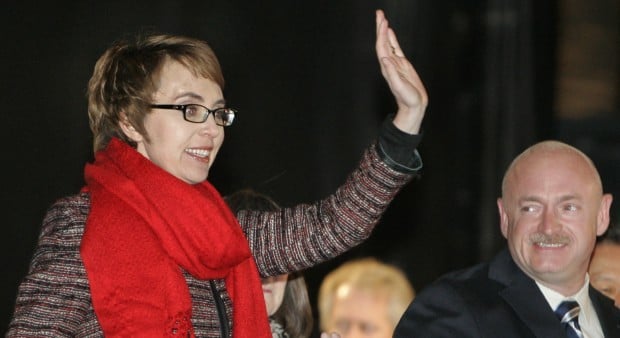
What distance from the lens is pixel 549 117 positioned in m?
5.20

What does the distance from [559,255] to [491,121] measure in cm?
204

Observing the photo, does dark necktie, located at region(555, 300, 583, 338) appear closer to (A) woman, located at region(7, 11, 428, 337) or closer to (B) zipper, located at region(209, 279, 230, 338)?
(A) woman, located at region(7, 11, 428, 337)

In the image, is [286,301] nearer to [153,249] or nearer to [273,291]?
[273,291]

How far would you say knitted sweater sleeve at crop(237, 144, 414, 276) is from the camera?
108 inches

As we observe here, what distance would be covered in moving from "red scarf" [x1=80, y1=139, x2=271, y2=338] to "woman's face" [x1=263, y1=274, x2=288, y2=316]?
0.82 m

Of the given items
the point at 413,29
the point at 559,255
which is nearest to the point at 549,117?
the point at 413,29

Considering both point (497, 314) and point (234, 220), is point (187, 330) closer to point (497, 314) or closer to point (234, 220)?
point (234, 220)

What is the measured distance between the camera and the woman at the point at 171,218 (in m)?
2.55

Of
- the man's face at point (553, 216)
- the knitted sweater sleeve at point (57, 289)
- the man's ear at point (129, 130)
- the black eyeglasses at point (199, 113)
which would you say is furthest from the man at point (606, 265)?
the knitted sweater sleeve at point (57, 289)

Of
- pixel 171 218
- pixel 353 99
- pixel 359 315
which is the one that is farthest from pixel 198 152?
pixel 353 99

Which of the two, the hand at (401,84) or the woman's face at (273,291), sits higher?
the hand at (401,84)

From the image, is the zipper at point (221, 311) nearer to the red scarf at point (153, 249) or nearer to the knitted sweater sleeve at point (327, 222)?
the red scarf at point (153, 249)

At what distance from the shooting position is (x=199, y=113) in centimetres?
273

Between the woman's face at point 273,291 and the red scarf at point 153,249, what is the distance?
32.3 inches
